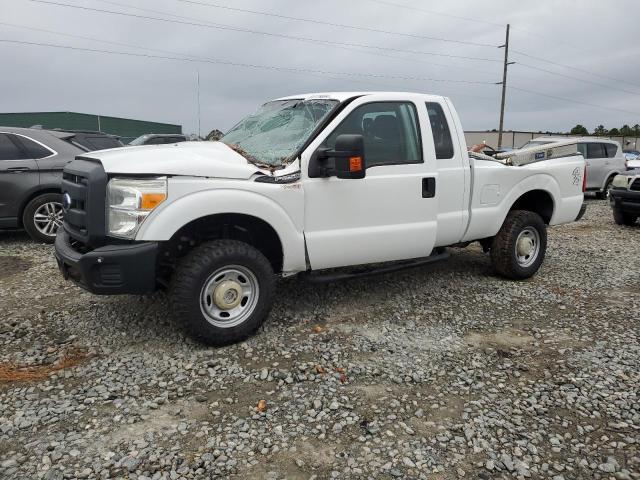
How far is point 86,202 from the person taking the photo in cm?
361

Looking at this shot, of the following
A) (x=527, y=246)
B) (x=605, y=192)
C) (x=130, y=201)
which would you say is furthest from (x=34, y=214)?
(x=605, y=192)

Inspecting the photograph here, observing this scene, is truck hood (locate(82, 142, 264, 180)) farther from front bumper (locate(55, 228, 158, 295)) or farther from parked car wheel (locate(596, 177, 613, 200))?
parked car wheel (locate(596, 177, 613, 200))

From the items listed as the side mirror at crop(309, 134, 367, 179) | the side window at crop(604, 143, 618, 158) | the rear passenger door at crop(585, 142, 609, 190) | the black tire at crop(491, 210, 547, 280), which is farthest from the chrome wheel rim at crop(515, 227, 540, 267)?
the side window at crop(604, 143, 618, 158)

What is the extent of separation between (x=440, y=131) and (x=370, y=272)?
1563 millimetres

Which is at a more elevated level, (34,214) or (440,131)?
(440,131)

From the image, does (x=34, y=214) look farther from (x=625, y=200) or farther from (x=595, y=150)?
(x=595, y=150)

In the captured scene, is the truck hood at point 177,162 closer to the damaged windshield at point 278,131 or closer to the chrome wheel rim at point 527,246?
the damaged windshield at point 278,131

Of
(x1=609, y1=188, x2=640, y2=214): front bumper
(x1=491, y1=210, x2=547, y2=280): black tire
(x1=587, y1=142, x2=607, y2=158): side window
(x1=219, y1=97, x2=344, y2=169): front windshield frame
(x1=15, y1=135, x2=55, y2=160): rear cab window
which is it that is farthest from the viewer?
(x1=587, y1=142, x2=607, y2=158): side window

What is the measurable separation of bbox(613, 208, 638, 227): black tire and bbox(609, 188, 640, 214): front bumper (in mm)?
119

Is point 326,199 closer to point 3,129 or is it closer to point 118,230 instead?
point 118,230

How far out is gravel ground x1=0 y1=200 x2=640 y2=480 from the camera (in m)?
2.67

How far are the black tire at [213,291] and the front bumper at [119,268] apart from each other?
238 mm

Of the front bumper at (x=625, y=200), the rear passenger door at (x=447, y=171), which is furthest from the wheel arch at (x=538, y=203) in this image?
the front bumper at (x=625, y=200)

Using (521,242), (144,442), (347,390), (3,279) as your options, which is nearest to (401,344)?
(347,390)
